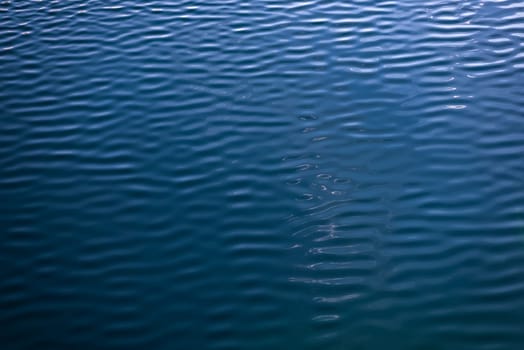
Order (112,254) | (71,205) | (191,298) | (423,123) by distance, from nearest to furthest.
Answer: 1. (191,298)
2. (112,254)
3. (71,205)
4. (423,123)

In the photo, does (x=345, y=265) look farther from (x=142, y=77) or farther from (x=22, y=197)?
(x=142, y=77)

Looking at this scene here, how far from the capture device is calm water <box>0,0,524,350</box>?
5648mm

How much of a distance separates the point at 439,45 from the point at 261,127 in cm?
364


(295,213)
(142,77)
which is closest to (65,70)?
(142,77)

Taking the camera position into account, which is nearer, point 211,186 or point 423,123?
point 211,186

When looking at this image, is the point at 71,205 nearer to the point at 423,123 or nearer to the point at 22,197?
the point at 22,197

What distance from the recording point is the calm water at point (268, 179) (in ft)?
18.5

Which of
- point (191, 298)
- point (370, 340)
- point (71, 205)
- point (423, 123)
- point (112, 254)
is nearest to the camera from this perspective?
point (370, 340)

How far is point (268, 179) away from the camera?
24.1 ft

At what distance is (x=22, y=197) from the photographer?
732cm

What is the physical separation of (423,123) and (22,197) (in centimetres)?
539

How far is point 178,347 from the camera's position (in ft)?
17.6

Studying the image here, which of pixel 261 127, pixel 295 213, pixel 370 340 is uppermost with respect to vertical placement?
pixel 261 127

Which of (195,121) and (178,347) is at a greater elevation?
(195,121)
